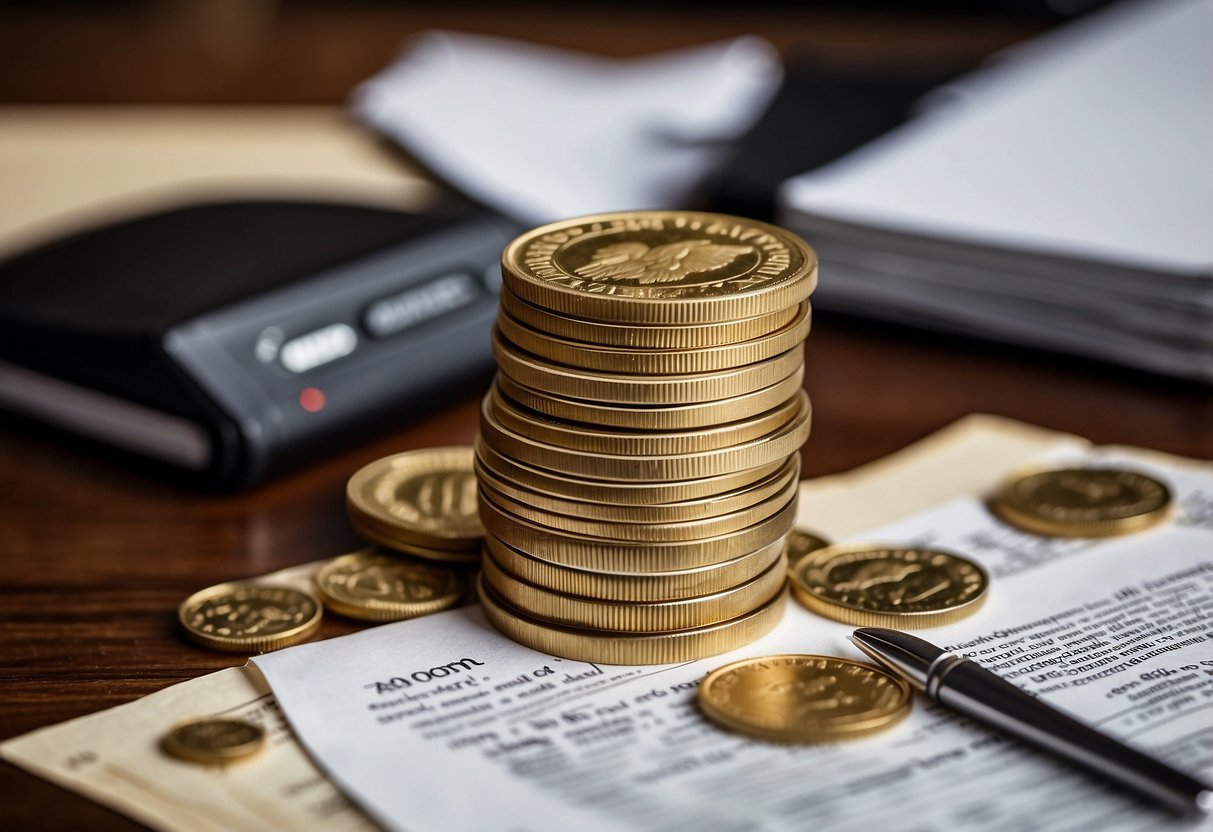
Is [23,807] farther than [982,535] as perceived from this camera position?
No

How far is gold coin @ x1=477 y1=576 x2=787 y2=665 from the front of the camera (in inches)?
27.5

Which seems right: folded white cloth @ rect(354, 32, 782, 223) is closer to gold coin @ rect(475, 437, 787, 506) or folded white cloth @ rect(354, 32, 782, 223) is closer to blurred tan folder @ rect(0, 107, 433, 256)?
blurred tan folder @ rect(0, 107, 433, 256)

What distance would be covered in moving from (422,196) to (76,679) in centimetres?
91

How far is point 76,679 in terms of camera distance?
2.31ft

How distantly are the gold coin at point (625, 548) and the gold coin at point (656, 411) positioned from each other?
59mm

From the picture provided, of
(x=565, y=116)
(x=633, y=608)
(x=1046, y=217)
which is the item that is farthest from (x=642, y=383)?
(x=565, y=116)

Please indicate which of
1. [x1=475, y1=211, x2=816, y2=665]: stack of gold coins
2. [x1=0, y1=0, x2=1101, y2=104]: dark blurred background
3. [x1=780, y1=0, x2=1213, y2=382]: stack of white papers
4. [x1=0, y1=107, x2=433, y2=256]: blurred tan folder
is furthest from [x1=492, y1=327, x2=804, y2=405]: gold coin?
[x1=0, y1=0, x2=1101, y2=104]: dark blurred background

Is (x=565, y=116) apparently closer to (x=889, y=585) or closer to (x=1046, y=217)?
(x=1046, y=217)

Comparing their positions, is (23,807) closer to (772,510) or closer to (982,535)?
(772,510)

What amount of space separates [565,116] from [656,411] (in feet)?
3.65

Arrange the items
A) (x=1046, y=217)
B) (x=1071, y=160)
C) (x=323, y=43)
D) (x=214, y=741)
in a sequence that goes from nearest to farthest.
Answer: (x=214, y=741) → (x=1046, y=217) → (x=1071, y=160) → (x=323, y=43)

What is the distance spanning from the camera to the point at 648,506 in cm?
67

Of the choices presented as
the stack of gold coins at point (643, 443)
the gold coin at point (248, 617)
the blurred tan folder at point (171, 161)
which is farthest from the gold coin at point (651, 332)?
the blurred tan folder at point (171, 161)

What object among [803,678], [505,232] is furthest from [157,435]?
[803,678]
